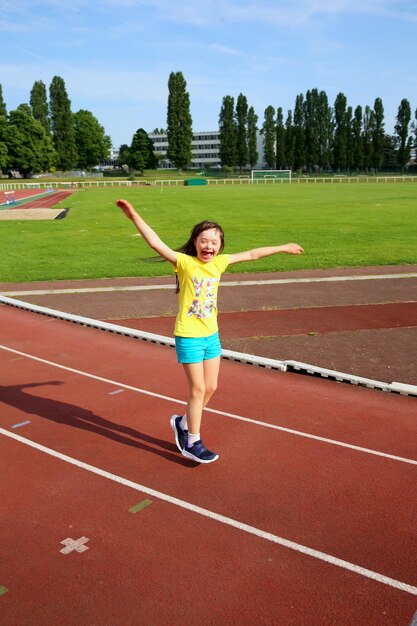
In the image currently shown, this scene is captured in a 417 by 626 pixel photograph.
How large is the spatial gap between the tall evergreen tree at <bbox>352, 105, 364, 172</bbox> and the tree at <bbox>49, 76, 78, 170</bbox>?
54185 millimetres

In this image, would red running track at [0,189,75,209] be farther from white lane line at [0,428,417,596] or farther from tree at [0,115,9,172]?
white lane line at [0,428,417,596]

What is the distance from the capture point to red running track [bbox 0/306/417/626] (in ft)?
11.0

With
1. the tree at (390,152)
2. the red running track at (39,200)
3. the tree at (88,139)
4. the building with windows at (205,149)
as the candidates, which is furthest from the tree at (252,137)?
the red running track at (39,200)

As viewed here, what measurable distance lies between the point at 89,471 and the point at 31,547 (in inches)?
44.1

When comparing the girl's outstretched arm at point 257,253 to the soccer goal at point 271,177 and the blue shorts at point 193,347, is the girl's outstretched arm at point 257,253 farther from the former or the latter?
the soccer goal at point 271,177

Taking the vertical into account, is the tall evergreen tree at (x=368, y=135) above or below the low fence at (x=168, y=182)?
above

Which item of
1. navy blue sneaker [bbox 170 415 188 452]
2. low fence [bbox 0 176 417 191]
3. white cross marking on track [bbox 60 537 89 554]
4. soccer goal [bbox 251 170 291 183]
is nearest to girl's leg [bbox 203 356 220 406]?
navy blue sneaker [bbox 170 415 188 452]

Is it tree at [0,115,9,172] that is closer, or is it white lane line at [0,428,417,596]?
white lane line at [0,428,417,596]

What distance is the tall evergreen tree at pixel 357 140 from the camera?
355 ft

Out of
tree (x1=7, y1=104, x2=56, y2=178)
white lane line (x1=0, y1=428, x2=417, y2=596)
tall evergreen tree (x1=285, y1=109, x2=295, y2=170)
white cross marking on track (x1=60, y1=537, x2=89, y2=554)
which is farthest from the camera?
tall evergreen tree (x1=285, y1=109, x2=295, y2=170)

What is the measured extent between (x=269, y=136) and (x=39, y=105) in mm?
48253

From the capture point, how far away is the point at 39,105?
105 m

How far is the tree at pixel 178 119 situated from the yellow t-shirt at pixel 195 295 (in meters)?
108

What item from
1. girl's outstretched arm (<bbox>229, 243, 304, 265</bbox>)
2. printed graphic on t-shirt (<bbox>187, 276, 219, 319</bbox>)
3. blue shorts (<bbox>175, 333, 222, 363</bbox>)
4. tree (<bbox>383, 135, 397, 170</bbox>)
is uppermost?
tree (<bbox>383, 135, 397, 170</bbox>)
